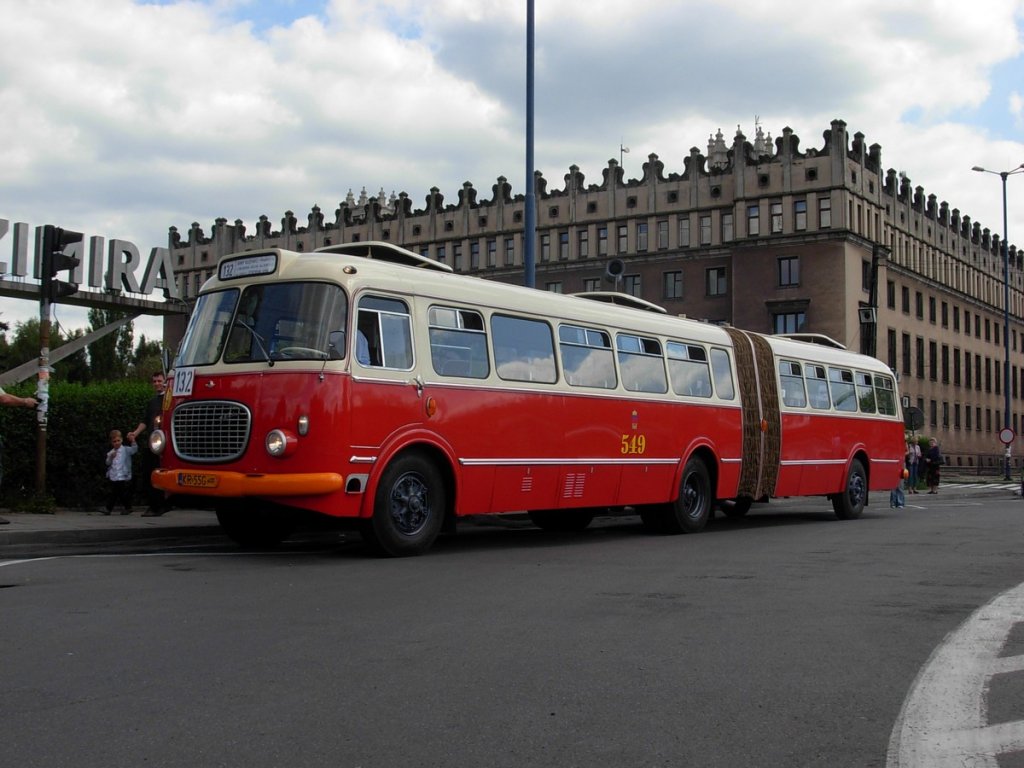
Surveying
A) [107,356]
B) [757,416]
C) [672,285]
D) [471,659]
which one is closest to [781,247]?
[672,285]

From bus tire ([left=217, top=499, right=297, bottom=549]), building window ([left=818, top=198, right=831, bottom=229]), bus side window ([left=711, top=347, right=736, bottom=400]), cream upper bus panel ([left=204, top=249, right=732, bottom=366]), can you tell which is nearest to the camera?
cream upper bus panel ([left=204, top=249, right=732, bottom=366])

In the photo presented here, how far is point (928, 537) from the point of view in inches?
599

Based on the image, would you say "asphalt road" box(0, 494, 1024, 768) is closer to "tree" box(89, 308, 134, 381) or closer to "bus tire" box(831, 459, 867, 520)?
"bus tire" box(831, 459, 867, 520)

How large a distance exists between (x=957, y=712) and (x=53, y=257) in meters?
13.1

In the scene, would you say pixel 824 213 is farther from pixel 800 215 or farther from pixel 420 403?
pixel 420 403

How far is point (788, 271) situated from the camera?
7231 centimetres

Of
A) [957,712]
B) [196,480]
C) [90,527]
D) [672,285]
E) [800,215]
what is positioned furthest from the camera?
[672,285]

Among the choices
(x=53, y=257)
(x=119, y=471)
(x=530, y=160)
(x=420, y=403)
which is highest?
(x=530, y=160)

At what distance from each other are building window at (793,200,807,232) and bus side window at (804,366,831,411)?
53228mm

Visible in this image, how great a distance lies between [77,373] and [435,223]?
2836 centimetres

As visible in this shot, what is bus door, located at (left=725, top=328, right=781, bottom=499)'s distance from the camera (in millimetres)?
17938

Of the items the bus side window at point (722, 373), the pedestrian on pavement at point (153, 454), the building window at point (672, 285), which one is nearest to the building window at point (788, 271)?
the building window at point (672, 285)

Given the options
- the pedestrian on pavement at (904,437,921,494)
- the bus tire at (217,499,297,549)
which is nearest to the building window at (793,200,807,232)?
the pedestrian on pavement at (904,437,921,494)

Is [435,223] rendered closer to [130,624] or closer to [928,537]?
[928,537]
